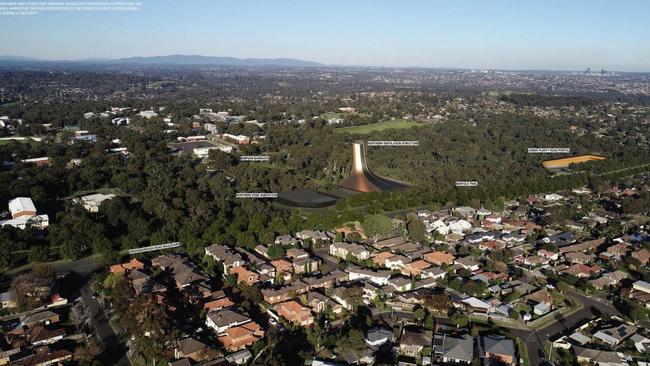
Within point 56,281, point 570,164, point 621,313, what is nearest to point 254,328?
point 56,281

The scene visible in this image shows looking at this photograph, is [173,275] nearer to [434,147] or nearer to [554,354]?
[554,354]

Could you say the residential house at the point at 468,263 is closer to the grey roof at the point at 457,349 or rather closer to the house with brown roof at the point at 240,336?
the grey roof at the point at 457,349

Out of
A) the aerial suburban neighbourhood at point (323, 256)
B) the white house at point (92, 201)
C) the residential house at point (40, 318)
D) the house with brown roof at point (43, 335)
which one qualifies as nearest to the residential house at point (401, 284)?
the aerial suburban neighbourhood at point (323, 256)

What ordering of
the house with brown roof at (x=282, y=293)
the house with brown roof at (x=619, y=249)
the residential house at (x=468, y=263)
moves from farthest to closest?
the house with brown roof at (x=619, y=249), the residential house at (x=468, y=263), the house with brown roof at (x=282, y=293)

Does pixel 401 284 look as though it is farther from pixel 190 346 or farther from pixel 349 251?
pixel 190 346

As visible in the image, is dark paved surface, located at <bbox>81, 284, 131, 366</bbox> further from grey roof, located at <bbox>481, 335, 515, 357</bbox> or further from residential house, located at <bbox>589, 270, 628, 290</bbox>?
residential house, located at <bbox>589, 270, 628, 290</bbox>

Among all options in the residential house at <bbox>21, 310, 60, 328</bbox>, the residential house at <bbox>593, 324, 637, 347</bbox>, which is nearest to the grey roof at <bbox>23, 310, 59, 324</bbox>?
the residential house at <bbox>21, 310, 60, 328</bbox>

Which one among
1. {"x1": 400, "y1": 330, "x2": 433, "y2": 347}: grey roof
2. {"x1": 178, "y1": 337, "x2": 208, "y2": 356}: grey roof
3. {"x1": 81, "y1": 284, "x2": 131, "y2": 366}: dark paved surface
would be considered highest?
{"x1": 178, "y1": 337, "x2": 208, "y2": 356}: grey roof
